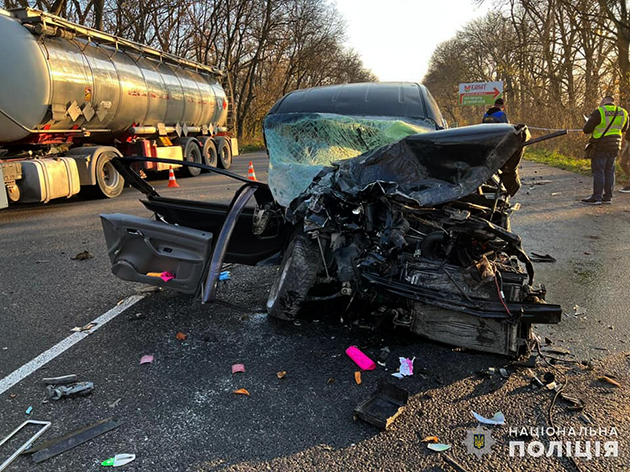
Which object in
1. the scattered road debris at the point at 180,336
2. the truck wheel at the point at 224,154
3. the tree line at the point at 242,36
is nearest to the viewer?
the scattered road debris at the point at 180,336

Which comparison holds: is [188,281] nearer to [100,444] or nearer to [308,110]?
[100,444]

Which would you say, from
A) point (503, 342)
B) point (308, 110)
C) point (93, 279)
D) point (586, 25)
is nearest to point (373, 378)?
point (503, 342)

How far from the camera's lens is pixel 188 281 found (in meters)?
3.42

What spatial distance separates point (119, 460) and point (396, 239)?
191cm

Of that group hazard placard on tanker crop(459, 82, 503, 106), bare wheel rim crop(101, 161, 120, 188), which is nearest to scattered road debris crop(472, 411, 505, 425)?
bare wheel rim crop(101, 161, 120, 188)

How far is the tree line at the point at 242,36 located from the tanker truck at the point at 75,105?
20.4 ft

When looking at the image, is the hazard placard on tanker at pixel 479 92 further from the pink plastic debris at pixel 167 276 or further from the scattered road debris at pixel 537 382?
the pink plastic debris at pixel 167 276

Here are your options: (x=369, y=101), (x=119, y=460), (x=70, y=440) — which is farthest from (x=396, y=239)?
(x=369, y=101)

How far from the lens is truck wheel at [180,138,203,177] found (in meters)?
14.2

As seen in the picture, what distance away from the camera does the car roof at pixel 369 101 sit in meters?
4.45

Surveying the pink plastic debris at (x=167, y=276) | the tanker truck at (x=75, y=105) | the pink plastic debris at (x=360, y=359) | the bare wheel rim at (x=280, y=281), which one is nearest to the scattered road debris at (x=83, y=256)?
the pink plastic debris at (x=167, y=276)

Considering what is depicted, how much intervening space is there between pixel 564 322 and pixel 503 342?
1184 mm

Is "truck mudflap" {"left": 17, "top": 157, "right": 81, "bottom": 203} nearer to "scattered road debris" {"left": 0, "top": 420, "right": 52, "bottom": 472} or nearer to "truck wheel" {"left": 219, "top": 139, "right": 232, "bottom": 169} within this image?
"scattered road debris" {"left": 0, "top": 420, "right": 52, "bottom": 472}

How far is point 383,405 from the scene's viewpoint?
8.21 ft
